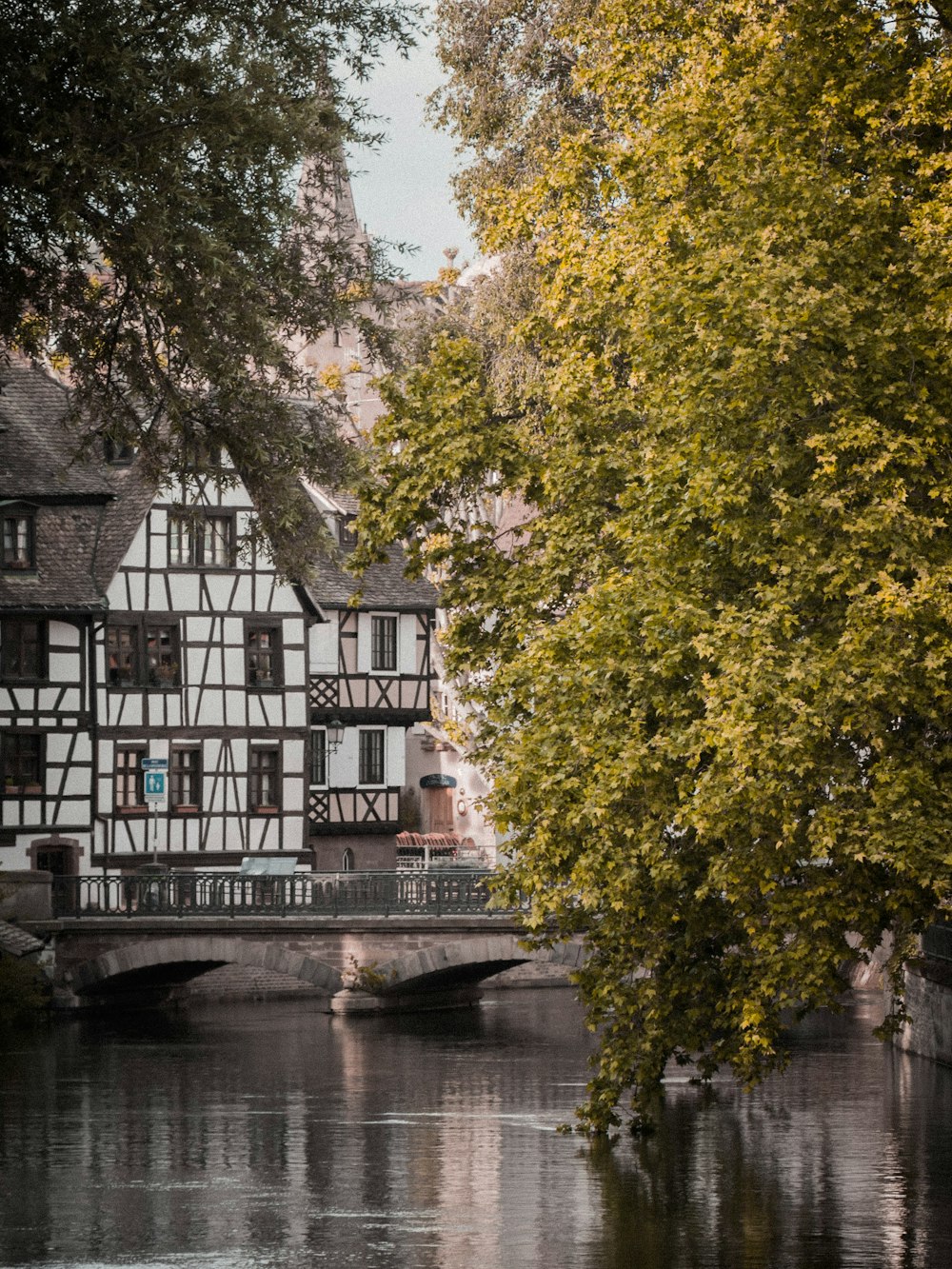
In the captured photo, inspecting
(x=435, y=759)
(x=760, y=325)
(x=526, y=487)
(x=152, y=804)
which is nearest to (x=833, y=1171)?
(x=526, y=487)

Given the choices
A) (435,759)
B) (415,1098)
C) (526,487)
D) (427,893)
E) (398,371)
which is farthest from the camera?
(435,759)

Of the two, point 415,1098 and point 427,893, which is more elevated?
point 427,893

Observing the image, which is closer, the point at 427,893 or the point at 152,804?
the point at 427,893

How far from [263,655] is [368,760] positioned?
5686 mm

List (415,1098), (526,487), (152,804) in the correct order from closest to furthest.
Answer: (526,487), (415,1098), (152,804)

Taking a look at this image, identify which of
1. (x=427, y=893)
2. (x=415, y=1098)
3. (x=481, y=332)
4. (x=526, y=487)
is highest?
(x=481, y=332)

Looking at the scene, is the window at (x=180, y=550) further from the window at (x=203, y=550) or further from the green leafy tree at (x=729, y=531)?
the green leafy tree at (x=729, y=531)

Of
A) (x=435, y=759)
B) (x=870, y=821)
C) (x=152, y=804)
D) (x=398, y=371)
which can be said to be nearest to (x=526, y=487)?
(x=398, y=371)

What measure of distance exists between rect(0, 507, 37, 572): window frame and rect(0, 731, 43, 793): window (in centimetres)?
362

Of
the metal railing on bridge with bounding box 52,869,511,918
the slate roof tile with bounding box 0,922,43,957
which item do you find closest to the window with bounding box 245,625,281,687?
the metal railing on bridge with bounding box 52,869,511,918

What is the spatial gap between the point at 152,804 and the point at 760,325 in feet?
96.3

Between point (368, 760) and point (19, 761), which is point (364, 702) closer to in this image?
point (368, 760)

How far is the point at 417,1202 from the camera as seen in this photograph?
67.4 ft

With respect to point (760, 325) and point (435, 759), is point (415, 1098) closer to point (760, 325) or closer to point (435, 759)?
point (760, 325)
